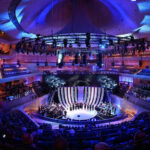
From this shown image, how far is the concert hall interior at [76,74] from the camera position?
895 cm

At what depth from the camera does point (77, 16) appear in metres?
13.6

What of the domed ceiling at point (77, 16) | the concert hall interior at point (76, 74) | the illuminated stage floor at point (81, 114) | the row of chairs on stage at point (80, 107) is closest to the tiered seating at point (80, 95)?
the concert hall interior at point (76, 74)

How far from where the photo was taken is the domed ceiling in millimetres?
11734

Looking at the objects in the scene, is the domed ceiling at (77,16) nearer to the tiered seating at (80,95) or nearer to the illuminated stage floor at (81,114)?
the tiered seating at (80,95)

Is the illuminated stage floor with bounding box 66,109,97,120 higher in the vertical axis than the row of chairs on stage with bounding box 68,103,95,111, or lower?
lower

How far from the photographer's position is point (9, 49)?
21.2 metres

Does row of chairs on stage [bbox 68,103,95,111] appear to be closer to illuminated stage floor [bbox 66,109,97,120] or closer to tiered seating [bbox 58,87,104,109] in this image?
illuminated stage floor [bbox 66,109,97,120]

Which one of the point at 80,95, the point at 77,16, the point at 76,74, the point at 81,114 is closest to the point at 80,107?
the point at 81,114

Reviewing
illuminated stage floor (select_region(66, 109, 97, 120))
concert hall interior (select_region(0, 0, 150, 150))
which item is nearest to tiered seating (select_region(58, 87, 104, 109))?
concert hall interior (select_region(0, 0, 150, 150))

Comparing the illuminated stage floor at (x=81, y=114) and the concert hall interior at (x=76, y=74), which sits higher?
the concert hall interior at (x=76, y=74)

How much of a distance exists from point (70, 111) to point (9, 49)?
13.2 m

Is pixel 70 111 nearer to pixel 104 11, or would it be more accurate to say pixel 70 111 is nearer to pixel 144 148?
pixel 104 11

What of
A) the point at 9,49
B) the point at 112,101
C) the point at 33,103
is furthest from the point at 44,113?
the point at 9,49

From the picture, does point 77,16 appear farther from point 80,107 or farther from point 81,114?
point 80,107
